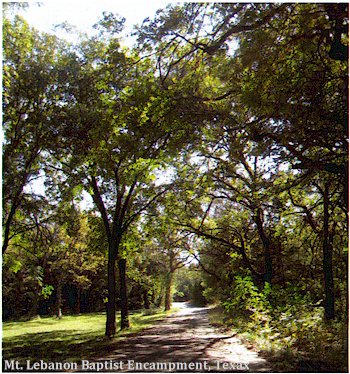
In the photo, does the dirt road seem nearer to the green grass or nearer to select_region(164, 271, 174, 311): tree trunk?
the green grass

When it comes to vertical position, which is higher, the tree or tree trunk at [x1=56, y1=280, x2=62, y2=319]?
the tree

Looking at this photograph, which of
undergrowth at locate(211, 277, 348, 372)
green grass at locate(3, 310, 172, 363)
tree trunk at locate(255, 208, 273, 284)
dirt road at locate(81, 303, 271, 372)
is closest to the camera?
undergrowth at locate(211, 277, 348, 372)

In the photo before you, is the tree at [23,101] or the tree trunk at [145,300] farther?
the tree trunk at [145,300]

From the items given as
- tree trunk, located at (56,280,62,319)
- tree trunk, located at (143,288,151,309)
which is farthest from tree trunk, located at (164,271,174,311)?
tree trunk, located at (56,280,62,319)

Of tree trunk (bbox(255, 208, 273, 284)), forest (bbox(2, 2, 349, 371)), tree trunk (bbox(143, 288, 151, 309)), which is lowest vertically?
tree trunk (bbox(143, 288, 151, 309))

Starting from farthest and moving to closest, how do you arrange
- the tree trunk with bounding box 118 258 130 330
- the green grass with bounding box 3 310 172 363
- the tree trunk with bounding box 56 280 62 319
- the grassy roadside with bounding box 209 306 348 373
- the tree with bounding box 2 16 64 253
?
the tree trunk with bounding box 56 280 62 319 < the tree trunk with bounding box 118 258 130 330 < the tree with bounding box 2 16 64 253 < the green grass with bounding box 3 310 172 363 < the grassy roadside with bounding box 209 306 348 373

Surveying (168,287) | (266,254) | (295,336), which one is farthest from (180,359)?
(168,287)

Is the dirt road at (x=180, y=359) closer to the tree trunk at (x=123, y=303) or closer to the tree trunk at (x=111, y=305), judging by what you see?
the tree trunk at (x=111, y=305)

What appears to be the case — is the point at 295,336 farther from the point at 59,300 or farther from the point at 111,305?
the point at 59,300

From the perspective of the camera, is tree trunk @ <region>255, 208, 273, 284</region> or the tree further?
tree trunk @ <region>255, 208, 273, 284</region>

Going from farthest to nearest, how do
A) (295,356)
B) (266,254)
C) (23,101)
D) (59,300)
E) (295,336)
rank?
(59,300)
(266,254)
(23,101)
(295,336)
(295,356)

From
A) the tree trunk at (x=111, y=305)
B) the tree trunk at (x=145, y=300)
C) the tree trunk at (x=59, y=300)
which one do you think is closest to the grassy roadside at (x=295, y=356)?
the tree trunk at (x=111, y=305)

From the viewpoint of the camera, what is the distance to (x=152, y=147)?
7.14 meters

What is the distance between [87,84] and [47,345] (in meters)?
5.76
